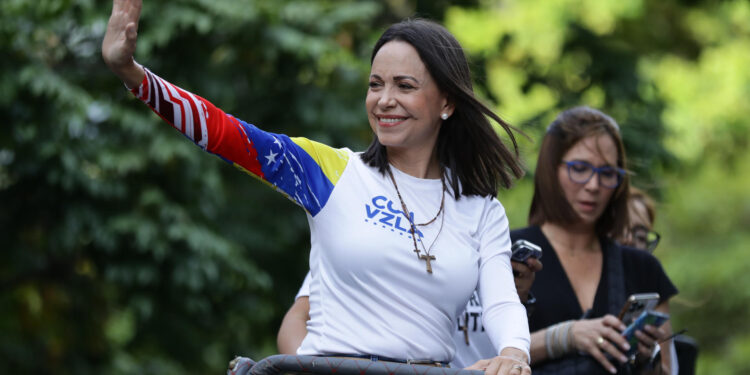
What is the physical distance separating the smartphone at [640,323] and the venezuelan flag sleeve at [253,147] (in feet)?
5.05

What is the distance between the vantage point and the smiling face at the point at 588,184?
4.39 m

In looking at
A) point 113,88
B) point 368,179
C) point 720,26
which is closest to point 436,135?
point 368,179

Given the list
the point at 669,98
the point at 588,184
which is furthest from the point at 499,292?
the point at 669,98

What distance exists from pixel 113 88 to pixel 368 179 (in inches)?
215

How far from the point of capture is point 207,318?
332 inches

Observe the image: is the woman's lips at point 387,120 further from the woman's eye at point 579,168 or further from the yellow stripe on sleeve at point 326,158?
the woman's eye at point 579,168

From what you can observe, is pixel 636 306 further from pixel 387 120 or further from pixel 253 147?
pixel 253 147

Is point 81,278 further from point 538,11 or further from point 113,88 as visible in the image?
point 538,11

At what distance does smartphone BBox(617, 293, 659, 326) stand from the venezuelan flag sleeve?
150 centimetres

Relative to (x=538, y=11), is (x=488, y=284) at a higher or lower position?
lower

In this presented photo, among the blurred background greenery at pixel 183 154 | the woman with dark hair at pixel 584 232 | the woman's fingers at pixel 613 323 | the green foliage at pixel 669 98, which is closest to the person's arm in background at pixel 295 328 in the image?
the woman with dark hair at pixel 584 232

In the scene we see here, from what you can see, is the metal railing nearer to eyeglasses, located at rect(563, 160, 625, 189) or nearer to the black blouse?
the black blouse

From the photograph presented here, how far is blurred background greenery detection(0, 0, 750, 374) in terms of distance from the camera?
7387mm

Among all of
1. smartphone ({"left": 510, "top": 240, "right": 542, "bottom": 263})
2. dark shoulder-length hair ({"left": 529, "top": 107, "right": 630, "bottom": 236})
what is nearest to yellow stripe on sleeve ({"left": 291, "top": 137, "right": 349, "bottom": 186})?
smartphone ({"left": 510, "top": 240, "right": 542, "bottom": 263})
